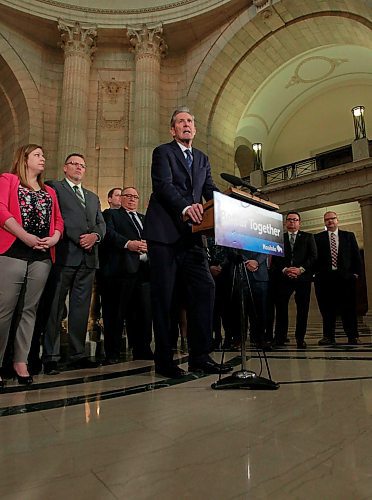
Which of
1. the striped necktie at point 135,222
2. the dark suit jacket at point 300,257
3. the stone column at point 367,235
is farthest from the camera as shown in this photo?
the stone column at point 367,235

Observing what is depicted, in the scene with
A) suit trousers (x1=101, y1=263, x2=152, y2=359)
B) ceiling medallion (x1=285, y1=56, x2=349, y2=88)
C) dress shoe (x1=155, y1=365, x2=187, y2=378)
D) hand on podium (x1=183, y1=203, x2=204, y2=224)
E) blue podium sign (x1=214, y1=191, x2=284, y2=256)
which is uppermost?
ceiling medallion (x1=285, y1=56, x2=349, y2=88)

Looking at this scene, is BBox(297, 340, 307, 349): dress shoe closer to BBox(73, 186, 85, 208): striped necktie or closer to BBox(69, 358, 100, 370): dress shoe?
BBox(69, 358, 100, 370): dress shoe

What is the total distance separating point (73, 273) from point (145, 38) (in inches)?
440

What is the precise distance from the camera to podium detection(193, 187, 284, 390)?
176 cm

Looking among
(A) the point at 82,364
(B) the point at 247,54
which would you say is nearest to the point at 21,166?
(A) the point at 82,364

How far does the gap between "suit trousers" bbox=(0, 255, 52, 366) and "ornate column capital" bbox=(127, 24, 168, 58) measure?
11.3 meters

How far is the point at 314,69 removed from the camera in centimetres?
1388

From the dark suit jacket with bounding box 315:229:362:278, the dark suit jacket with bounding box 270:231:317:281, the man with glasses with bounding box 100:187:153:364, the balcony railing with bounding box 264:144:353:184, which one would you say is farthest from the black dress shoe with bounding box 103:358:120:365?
the balcony railing with bounding box 264:144:353:184

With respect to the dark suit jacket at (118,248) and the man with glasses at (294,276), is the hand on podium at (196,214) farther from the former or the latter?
the man with glasses at (294,276)

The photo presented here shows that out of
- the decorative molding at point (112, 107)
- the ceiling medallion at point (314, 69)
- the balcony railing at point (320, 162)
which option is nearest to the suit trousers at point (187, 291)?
the decorative molding at point (112, 107)

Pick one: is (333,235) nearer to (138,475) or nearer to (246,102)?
(138,475)

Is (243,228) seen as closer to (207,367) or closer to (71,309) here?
(207,367)

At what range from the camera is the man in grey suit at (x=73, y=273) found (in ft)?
9.66

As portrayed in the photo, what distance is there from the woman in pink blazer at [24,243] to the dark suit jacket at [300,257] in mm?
2905
